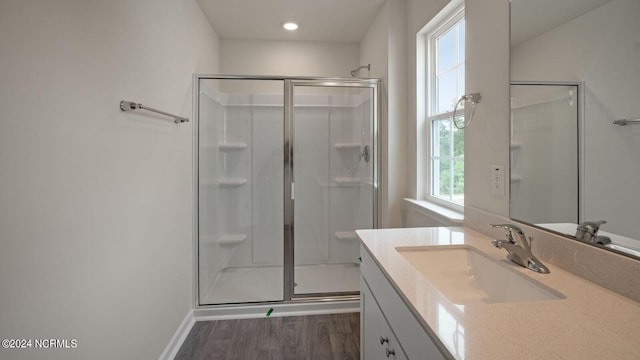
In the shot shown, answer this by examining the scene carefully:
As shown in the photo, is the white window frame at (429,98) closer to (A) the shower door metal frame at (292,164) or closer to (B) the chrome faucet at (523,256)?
(A) the shower door metal frame at (292,164)

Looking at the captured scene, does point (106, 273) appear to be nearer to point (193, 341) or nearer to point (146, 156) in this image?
point (146, 156)

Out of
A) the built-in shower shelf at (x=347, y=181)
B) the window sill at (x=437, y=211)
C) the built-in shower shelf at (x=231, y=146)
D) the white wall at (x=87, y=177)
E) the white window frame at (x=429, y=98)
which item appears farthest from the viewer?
the built-in shower shelf at (x=347, y=181)

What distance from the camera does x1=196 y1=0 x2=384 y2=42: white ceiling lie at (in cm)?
242

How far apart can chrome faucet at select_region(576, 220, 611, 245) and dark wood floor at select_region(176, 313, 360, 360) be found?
56.3 inches

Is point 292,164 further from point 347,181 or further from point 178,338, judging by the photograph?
point 178,338

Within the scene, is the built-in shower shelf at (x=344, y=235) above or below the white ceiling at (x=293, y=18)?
below

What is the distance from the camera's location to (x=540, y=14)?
40.8 inches

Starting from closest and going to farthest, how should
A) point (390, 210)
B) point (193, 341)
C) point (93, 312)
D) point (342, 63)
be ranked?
1. point (93, 312)
2. point (193, 341)
3. point (390, 210)
4. point (342, 63)

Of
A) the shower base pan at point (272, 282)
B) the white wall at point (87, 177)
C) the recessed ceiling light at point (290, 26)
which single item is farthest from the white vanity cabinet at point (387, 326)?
the recessed ceiling light at point (290, 26)

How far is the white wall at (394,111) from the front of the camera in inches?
91.4

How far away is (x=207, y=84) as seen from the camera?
2414 mm

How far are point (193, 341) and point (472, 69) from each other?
94.4 inches

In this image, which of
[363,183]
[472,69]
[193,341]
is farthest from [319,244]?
[472,69]

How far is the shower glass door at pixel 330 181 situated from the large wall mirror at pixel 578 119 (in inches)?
56.7
